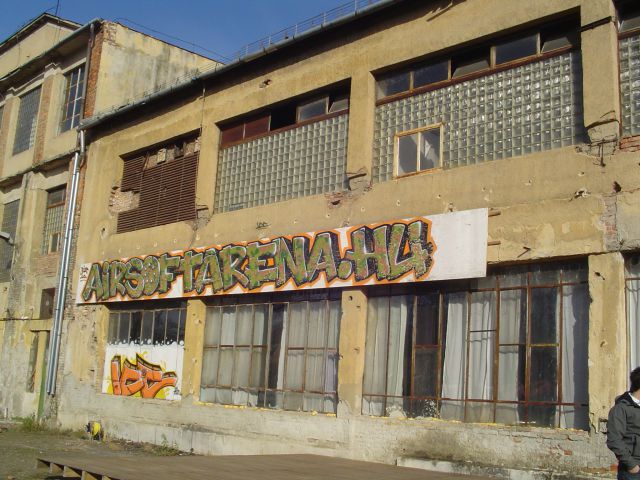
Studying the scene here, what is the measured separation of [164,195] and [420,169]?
22.8 feet

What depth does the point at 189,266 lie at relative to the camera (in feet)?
47.2

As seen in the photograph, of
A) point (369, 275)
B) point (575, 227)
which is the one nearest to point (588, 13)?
point (575, 227)

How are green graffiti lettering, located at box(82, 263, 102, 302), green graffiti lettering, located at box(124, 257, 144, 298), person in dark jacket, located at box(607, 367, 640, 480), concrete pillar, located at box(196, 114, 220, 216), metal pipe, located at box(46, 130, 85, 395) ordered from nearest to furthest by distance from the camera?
1. person in dark jacket, located at box(607, 367, 640, 480)
2. concrete pillar, located at box(196, 114, 220, 216)
3. green graffiti lettering, located at box(124, 257, 144, 298)
4. green graffiti lettering, located at box(82, 263, 102, 302)
5. metal pipe, located at box(46, 130, 85, 395)

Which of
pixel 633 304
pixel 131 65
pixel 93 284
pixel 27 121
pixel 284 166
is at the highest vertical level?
pixel 131 65

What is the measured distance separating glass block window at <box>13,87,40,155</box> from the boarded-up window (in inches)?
212

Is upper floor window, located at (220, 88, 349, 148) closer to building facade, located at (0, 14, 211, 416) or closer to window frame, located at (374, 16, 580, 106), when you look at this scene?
window frame, located at (374, 16, 580, 106)

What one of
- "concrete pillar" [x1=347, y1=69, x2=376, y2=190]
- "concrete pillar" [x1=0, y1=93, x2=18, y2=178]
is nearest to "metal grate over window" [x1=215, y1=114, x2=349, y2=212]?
"concrete pillar" [x1=347, y1=69, x2=376, y2=190]

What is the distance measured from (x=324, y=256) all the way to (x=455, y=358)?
290 cm

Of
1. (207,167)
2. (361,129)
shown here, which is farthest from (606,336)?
(207,167)

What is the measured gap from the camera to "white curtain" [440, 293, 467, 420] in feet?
32.6

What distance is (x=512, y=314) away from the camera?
9.58 meters

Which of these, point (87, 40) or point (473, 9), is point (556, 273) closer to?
point (473, 9)

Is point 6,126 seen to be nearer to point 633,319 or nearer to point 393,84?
point 393,84

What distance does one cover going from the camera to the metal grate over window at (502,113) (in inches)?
377
